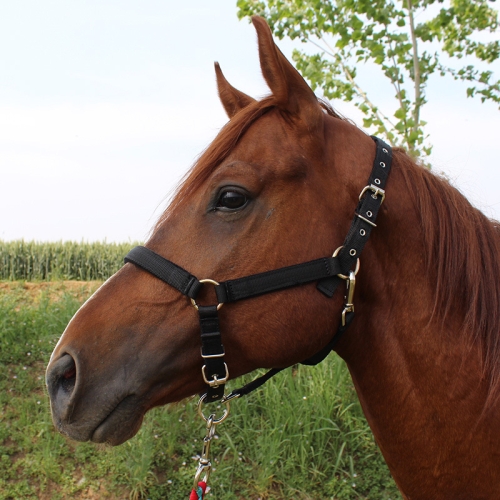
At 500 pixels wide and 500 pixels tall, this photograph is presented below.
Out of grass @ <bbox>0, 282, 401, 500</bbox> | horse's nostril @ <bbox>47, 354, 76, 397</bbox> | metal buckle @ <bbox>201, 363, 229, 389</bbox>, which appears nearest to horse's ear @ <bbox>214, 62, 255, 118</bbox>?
metal buckle @ <bbox>201, 363, 229, 389</bbox>

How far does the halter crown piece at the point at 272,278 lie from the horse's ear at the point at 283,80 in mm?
350

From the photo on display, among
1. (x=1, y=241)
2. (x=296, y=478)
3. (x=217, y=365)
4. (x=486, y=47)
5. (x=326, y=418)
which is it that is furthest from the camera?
(x=1, y=241)

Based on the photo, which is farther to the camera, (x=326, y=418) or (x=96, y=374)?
(x=326, y=418)

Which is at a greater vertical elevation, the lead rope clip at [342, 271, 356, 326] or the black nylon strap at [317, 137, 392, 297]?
the black nylon strap at [317, 137, 392, 297]

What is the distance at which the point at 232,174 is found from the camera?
70.6 inches

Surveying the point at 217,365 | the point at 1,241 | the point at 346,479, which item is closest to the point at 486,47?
the point at 346,479

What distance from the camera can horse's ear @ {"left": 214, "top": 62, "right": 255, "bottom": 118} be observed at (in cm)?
229

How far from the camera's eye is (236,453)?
165 inches

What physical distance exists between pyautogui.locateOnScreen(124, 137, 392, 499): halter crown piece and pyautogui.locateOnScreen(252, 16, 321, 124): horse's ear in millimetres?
350

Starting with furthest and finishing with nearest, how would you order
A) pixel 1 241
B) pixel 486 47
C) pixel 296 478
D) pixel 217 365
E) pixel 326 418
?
pixel 1 241 → pixel 486 47 → pixel 326 418 → pixel 296 478 → pixel 217 365

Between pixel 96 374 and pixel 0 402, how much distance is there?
3.89 metres

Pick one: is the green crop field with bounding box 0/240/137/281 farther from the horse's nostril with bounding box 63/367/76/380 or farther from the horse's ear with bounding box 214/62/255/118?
the horse's nostril with bounding box 63/367/76/380

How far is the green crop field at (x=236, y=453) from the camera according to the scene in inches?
158

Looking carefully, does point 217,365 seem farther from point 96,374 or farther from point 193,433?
point 193,433
